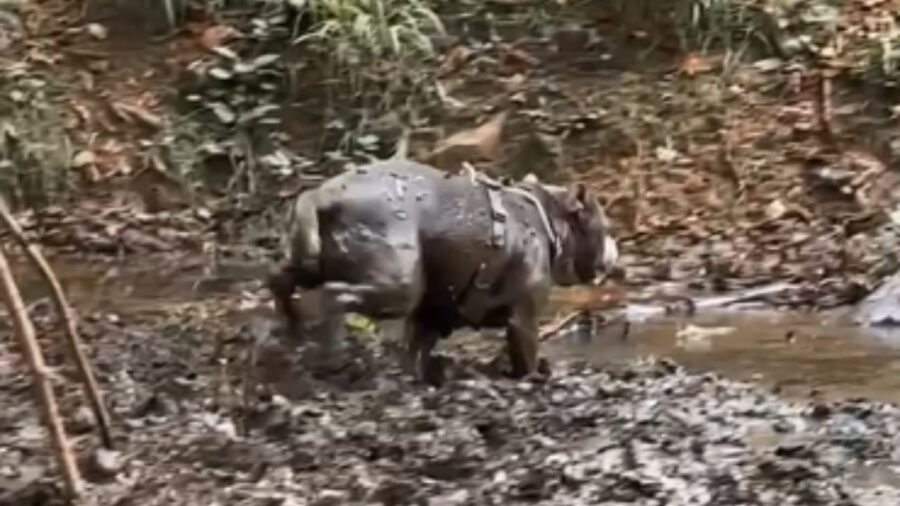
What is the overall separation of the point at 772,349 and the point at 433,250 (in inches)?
73.6

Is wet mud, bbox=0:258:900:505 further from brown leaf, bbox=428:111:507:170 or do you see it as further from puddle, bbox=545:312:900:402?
brown leaf, bbox=428:111:507:170

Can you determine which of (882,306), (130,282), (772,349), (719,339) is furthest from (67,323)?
(130,282)

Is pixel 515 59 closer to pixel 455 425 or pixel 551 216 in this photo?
pixel 551 216

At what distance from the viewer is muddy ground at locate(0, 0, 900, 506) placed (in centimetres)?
475

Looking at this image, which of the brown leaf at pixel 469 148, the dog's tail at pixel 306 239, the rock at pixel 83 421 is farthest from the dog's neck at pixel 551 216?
the brown leaf at pixel 469 148

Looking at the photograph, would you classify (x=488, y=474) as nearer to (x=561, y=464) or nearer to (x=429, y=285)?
(x=561, y=464)

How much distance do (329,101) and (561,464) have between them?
7094mm

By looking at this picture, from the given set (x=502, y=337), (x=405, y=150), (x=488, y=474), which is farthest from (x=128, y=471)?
(x=405, y=150)

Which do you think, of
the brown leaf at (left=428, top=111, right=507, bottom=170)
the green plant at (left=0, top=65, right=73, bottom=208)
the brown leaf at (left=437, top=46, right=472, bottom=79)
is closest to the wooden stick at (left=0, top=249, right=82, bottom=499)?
the brown leaf at (left=428, top=111, right=507, bottom=170)

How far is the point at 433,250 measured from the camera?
6395 millimetres

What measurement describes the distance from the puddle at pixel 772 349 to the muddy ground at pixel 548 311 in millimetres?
39

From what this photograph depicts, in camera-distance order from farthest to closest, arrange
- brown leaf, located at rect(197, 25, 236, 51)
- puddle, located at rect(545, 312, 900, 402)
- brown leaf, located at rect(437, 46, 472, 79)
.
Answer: brown leaf, located at rect(197, 25, 236, 51) < brown leaf, located at rect(437, 46, 472, 79) < puddle, located at rect(545, 312, 900, 402)

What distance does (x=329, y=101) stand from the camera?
460 inches

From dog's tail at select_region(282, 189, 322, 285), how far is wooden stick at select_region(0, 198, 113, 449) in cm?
143
